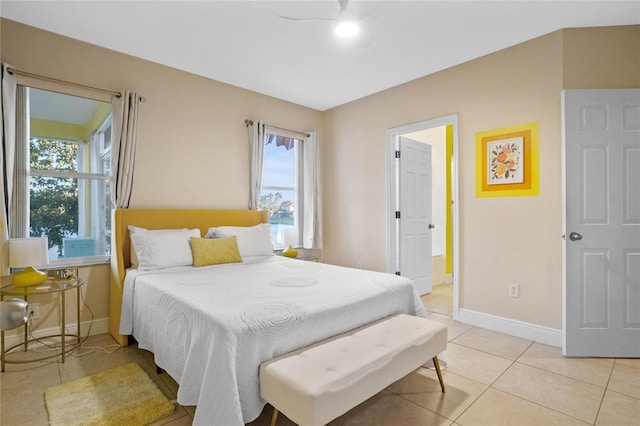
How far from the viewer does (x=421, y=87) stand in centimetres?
381

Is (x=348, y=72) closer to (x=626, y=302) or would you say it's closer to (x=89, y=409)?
(x=626, y=302)

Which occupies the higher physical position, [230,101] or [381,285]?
[230,101]

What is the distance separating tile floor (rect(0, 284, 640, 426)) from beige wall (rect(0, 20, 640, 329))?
0.55 m

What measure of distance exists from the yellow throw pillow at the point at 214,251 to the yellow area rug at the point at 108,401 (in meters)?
1.03

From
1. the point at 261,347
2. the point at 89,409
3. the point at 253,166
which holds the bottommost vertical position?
the point at 89,409

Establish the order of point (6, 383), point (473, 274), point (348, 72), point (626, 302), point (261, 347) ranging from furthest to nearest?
1. point (348, 72)
2. point (473, 274)
3. point (626, 302)
4. point (6, 383)
5. point (261, 347)

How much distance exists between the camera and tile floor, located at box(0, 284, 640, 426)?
1.82 meters

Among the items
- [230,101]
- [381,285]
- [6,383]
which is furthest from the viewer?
[230,101]

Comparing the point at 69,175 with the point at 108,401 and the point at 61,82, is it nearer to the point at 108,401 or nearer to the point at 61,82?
the point at 61,82

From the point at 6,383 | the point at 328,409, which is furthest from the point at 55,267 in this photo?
the point at 328,409

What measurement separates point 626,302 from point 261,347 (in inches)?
113

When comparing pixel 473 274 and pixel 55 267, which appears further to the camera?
pixel 473 274

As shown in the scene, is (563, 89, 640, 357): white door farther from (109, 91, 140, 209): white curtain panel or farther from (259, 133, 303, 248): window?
(109, 91, 140, 209): white curtain panel

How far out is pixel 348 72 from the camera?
144 inches
